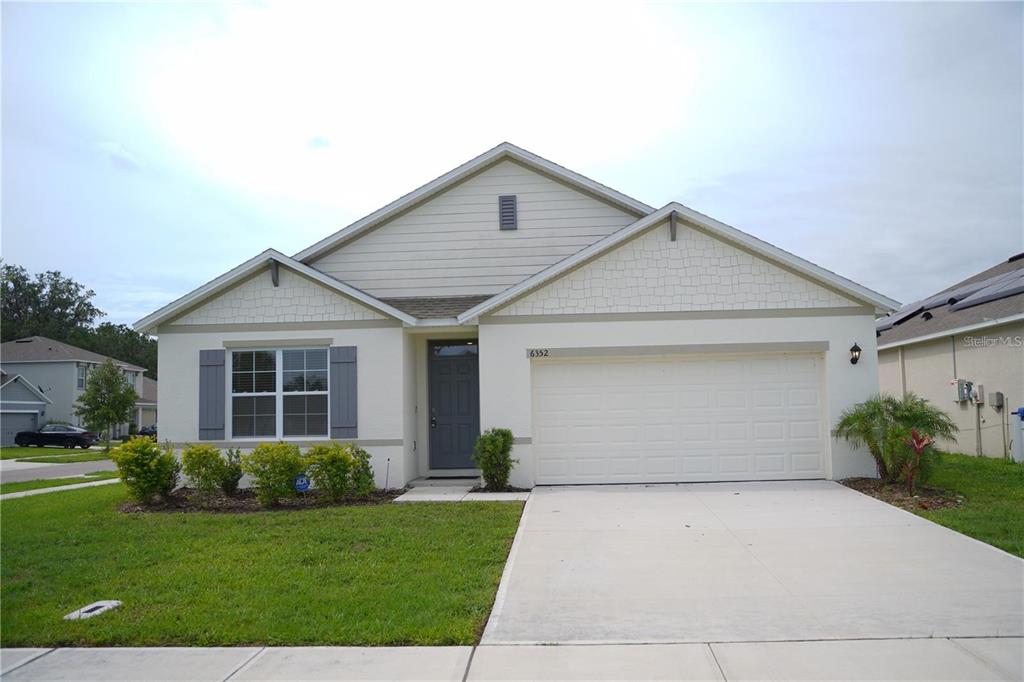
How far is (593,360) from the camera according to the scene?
1295 centimetres

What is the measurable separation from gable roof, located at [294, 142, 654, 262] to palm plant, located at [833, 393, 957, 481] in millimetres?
5604

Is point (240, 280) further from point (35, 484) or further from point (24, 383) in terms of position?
point (24, 383)

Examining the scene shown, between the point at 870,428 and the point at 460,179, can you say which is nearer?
the point at 870,428

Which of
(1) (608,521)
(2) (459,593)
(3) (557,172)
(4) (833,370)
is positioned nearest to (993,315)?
(4) (833,370)

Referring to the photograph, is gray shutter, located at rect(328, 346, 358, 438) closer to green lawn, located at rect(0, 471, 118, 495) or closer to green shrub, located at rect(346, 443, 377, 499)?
green shrub, located at rect(346, 443, 377, 499)

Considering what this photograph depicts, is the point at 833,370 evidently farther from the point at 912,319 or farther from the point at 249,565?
the point at 912,319

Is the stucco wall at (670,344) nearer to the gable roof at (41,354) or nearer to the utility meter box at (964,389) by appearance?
the utility meter box at (964,389)

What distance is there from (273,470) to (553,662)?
7313mm

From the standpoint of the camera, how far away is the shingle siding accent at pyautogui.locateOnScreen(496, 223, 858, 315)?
12.8 metres

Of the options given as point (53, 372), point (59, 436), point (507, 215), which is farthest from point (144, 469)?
point (53, 372)

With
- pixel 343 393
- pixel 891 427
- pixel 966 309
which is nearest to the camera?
pixel 891 427

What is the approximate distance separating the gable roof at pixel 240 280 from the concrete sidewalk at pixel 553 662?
8.11 metres

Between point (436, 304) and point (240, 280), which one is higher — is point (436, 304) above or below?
below

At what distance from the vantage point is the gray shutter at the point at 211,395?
43.3ft
